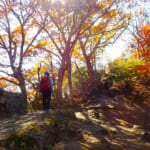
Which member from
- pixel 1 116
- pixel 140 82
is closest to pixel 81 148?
pixel 1 116

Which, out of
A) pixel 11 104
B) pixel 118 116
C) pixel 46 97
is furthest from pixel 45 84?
pixel 118 116

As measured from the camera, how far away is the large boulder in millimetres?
6602

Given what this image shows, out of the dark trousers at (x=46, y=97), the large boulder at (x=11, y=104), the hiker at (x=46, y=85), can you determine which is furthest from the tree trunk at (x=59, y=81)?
the hiker at (x=46, y=85)

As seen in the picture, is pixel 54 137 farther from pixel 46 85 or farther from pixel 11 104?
pixel 11 104

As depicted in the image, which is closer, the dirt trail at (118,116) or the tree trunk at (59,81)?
the dirt trail at (118,116)

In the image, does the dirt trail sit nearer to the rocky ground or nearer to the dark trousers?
the rocky ground

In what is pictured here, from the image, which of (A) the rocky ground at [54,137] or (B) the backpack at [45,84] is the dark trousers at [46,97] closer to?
(B) the backpack at [45,84]

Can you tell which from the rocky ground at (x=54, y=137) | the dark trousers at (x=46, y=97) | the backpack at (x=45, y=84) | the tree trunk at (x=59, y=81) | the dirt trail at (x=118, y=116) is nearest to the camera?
the rocky ground at (x=54, y=137)

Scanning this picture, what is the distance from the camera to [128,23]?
424 inches

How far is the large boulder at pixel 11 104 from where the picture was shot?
6.60 metres

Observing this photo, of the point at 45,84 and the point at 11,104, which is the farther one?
the point at 11,104

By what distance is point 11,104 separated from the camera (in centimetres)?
682

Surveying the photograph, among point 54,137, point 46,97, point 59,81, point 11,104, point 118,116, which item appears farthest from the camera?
point 59,81

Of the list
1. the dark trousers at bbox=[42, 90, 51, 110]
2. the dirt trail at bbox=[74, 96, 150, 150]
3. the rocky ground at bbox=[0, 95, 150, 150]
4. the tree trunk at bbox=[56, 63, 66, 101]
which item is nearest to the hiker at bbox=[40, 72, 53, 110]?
the dark trousers at bbox=[42, 90, 51, 110]
